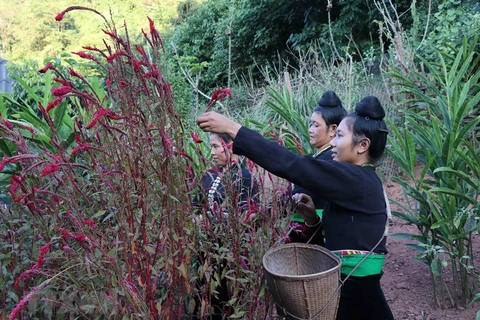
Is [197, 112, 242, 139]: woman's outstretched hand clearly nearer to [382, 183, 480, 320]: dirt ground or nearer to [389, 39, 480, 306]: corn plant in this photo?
[389, 39, 480, 306]: corn plant

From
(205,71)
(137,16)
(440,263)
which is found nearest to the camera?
(440,263)

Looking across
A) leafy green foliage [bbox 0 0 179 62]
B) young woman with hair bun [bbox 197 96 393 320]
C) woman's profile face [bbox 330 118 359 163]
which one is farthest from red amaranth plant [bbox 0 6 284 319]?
leafy green foliage [bbox 0 0 179 62]

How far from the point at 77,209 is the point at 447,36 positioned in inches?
225

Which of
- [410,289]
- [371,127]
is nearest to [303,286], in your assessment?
[371,127]

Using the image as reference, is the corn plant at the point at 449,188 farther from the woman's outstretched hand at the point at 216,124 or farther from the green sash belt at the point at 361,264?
the woman's outstretched hand at the point at 216,124

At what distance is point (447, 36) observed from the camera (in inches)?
239

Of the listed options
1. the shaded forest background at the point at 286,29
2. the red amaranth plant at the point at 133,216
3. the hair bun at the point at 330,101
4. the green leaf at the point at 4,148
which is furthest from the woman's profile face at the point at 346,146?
the shaded forest background at the point at 286,29

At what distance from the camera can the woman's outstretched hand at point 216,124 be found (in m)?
1.61

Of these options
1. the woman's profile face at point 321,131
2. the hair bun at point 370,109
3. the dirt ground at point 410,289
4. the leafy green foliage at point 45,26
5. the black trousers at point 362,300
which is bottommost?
the leafy green foliage at point 45,26

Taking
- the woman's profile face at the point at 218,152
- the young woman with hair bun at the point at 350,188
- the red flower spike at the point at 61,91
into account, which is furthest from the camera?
the woman's profile face at the point at 218,152

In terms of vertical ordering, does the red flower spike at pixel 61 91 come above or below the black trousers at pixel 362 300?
above

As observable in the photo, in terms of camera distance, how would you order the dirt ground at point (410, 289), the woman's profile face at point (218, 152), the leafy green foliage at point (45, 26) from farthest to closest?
1. the leafy green foliage at point (45, 26)
2. the dirt ground at point (410, 289)
3. the woman's profile face at point (218, 152)

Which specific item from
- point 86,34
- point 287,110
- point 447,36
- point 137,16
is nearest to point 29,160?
point 287,110

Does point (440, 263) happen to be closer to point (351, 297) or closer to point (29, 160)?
point (351, 297)
